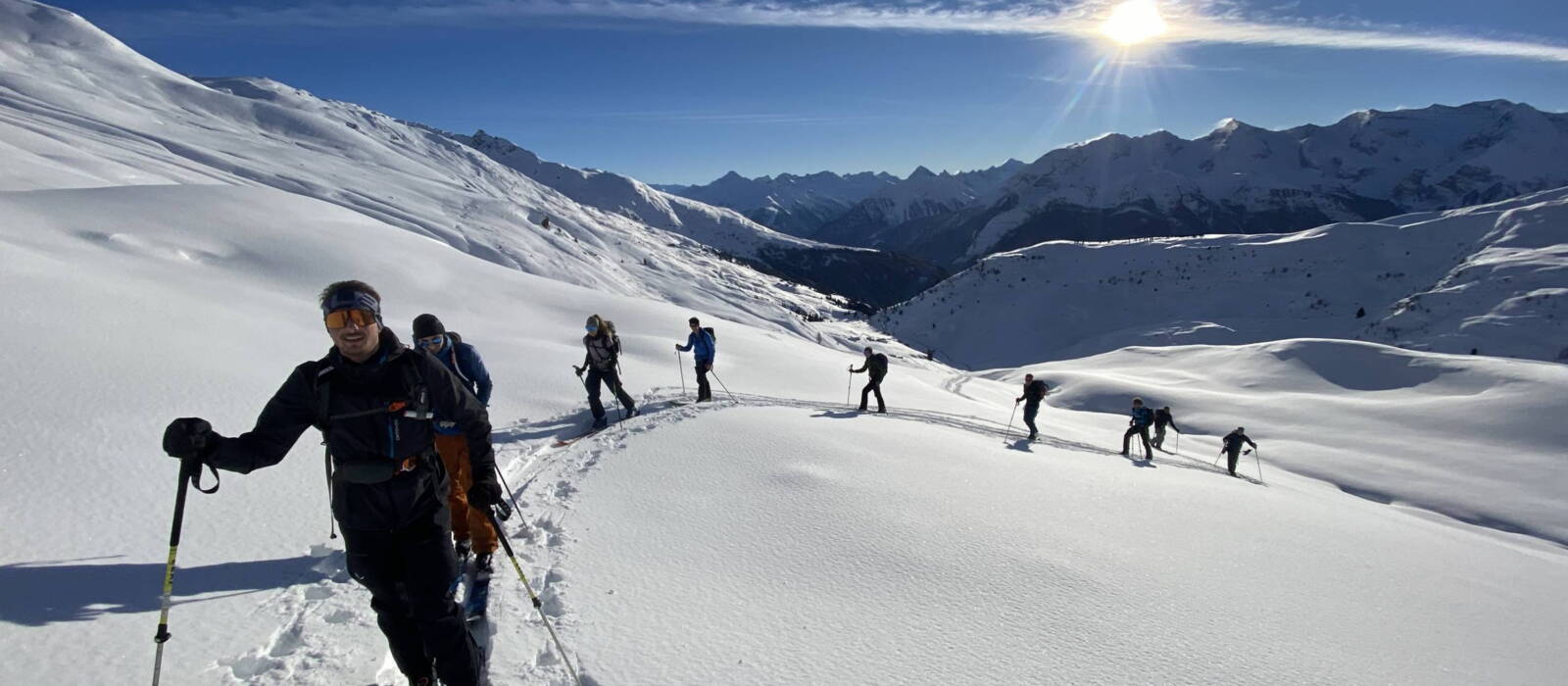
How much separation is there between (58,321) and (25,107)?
8399cm

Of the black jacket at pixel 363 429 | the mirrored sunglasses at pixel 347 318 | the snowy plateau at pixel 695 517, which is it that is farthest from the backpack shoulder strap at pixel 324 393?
the snowy plateau at pixel 695 517

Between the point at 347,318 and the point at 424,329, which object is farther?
the point at 424,329

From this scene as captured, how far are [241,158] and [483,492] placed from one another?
289ft

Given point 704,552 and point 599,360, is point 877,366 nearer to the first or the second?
point 599,360

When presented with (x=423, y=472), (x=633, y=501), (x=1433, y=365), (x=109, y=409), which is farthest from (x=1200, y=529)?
(x=1433, y=365)

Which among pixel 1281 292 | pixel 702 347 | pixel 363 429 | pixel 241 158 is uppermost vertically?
pixel 1281 292

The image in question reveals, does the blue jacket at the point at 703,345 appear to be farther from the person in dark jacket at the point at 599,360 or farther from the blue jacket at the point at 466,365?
the blue jacket at the point at 466,365

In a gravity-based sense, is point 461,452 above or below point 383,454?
below

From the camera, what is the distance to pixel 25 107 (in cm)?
6303

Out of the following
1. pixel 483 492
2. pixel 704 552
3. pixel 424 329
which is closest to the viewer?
pixel 483 492

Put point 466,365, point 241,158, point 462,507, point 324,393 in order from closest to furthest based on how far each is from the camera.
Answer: point 324,393 → point 462,507 → point 466,365 → point 241,158

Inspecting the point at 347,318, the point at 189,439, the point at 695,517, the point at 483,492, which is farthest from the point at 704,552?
the point at 189,439

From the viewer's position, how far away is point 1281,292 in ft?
271

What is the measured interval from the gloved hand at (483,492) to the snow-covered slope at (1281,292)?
7627 centimetres
